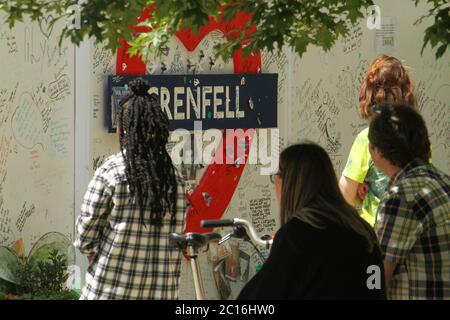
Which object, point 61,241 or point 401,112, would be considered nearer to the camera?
point 401,112

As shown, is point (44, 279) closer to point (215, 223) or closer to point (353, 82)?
point (215, 223)

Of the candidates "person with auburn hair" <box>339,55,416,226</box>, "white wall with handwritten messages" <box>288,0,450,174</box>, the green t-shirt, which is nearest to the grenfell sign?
"white wall with handwritten messages" <box>288,0,450,174</box>

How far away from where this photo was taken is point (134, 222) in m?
5.24

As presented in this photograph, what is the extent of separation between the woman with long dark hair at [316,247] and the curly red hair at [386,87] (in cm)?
197

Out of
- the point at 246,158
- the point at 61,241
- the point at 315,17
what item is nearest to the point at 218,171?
the point at 246,158

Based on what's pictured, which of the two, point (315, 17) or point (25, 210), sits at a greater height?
point (315, 17)

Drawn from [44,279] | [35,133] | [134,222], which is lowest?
[44,279]

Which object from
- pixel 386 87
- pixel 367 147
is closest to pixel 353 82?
pixel 386 87

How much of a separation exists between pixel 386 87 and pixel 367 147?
421 millimetres

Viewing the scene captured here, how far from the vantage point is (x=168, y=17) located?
518cm

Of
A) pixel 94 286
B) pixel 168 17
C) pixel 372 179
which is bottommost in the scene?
pixel 94 286

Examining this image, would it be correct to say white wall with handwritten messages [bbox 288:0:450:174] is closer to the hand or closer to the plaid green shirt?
the hand

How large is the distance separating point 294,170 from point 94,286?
138cm

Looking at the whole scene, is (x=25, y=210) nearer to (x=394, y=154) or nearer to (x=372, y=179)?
(x=372, y=179)
